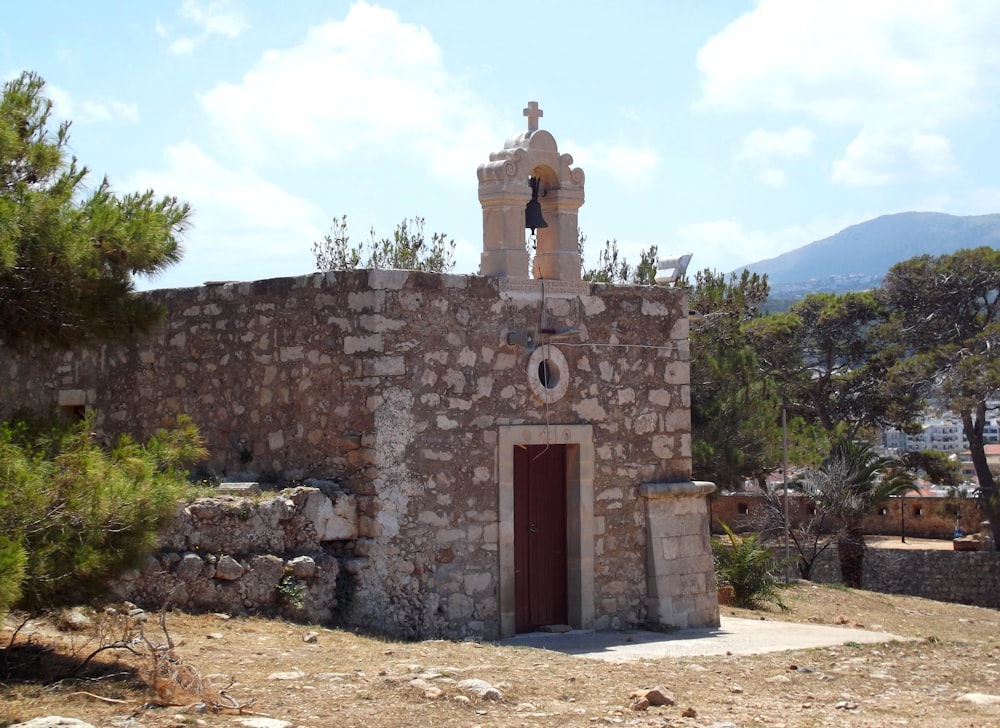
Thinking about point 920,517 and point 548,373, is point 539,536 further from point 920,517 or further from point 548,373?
point 920,517

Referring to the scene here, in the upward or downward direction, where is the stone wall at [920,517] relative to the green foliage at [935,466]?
downward

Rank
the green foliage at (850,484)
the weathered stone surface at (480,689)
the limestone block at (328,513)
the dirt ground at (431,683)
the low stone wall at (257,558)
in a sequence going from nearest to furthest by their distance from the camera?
the dirt ground at (431,683) → the weathered stone surface at (480,689) → the low stone wall at (257,558) → the limestone block at (328,513) → the green foliage at (850,484)

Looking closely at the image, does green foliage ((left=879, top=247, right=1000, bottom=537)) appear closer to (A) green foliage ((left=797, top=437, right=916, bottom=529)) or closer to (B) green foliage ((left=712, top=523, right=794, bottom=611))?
(A) green foliage ((left=797, top=437, right=916, bottom=529))

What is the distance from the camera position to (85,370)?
501 inches

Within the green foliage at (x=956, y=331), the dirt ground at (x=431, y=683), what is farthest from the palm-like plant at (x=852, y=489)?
the dirt ground at (x=431, y=683)

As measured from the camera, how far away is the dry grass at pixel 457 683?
6918mm

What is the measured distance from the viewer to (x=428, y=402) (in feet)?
35.3

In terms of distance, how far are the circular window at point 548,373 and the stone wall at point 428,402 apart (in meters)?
0.02

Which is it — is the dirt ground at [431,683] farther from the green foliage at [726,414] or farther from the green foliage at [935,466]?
the green foliage at [935,466]

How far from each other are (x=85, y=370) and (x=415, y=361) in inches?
159

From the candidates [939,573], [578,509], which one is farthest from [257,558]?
[939,573]

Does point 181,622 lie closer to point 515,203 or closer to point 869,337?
point 515,203

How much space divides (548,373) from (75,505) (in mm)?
5801

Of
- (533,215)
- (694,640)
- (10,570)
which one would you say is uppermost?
(533,215)
